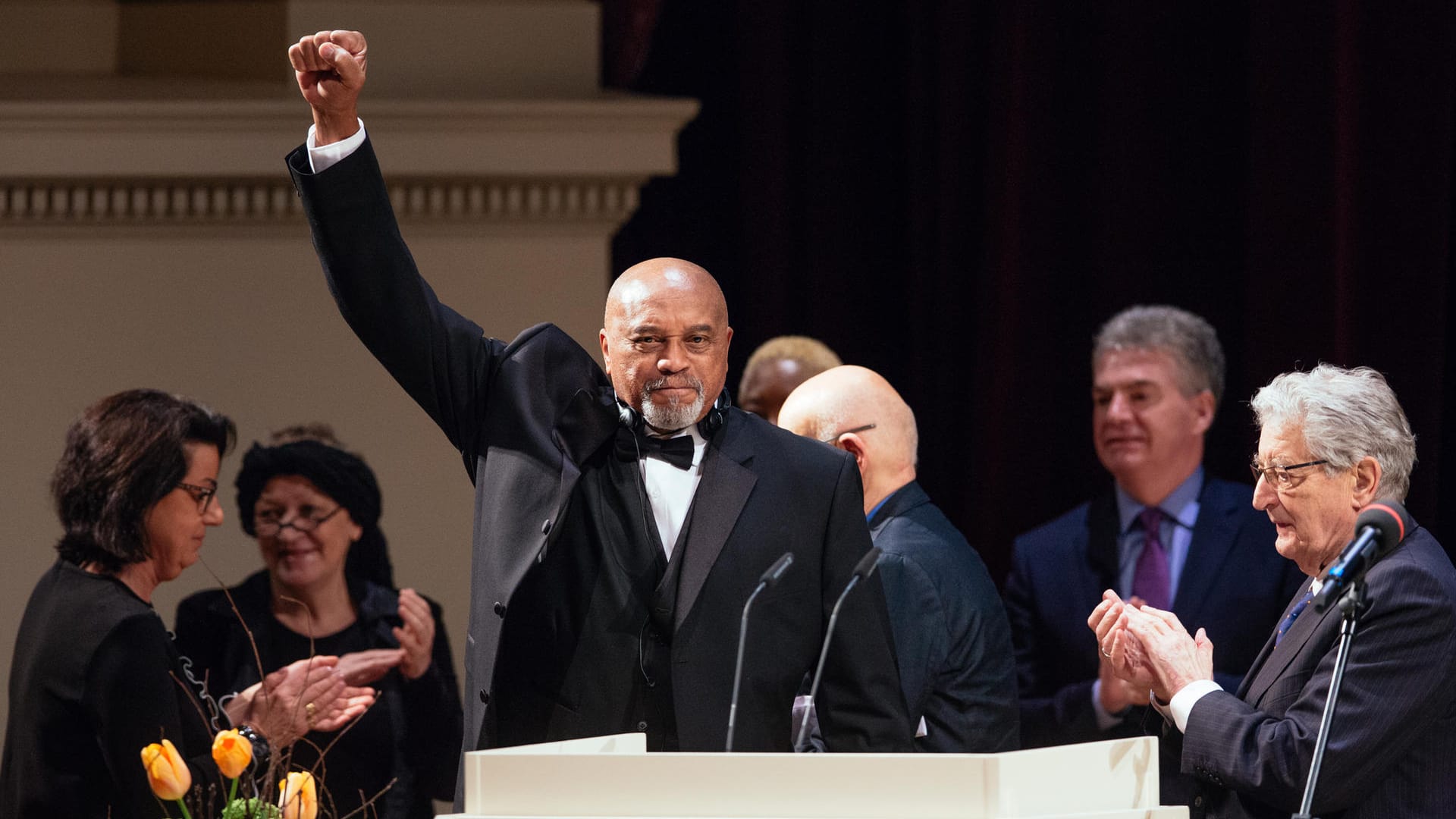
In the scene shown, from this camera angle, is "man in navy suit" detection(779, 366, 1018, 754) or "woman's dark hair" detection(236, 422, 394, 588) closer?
"man in navy suit" detection(779, 366, 1018, 754)

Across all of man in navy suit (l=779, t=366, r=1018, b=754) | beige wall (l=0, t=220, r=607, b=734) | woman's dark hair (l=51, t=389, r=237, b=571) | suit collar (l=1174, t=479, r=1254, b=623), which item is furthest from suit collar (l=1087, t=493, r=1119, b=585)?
woman's dark hair (l=51, t=389, r=237, b=571)

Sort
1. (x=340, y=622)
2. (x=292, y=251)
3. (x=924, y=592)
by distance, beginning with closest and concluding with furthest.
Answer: (x=924, y=592) → (x=340, y=622) → (x=292, y=251)

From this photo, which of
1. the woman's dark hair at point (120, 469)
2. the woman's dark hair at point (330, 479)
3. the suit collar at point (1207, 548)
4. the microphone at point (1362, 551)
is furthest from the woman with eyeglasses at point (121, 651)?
the suit collar at point (1207, 548)

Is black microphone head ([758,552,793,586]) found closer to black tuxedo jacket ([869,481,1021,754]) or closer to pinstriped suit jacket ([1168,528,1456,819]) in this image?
pinstriped suit jacket ([1168,528,1456,819])

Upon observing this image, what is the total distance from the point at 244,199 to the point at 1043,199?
206 cm

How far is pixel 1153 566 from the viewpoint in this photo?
4.22 m

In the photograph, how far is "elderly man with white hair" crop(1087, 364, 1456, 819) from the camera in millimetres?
2496

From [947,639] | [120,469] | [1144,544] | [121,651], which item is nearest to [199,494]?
[120,469]

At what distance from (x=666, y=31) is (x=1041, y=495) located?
5.54ft

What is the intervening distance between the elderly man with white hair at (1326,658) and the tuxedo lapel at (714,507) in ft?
1.89

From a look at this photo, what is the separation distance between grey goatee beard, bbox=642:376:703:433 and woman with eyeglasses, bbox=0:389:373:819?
0.75 meters

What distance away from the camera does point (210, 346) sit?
4.15 meters

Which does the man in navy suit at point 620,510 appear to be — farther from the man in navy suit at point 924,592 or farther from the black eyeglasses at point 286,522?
the black eyeglasses at point 286,522

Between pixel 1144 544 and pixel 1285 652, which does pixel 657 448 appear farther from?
pixel 1144 544
